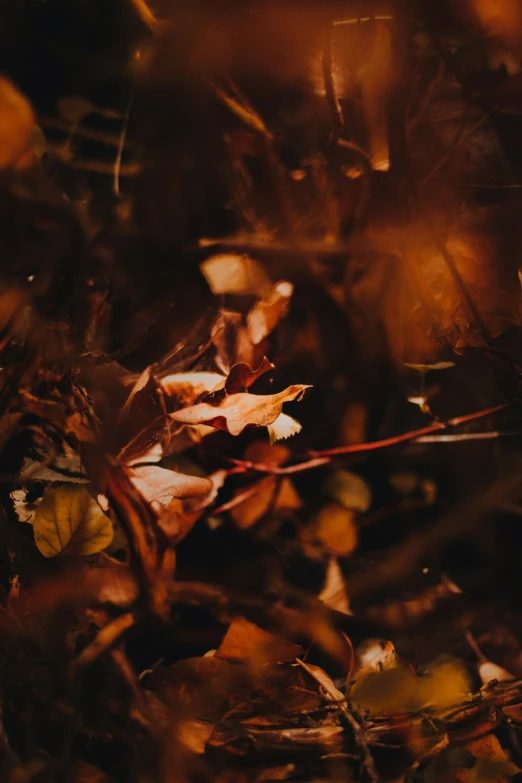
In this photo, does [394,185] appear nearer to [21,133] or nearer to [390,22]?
[390,22]

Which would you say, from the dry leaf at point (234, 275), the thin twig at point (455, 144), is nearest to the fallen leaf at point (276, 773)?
the dry leaf at point (234, 275)

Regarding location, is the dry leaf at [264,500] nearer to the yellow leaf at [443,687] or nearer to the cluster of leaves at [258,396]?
the cluster of leaves at [258,396]

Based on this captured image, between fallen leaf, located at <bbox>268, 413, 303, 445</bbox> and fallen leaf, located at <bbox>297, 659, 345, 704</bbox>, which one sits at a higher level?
fallen leaf, located at <bbox>268, 413, 303, 445</bbox>

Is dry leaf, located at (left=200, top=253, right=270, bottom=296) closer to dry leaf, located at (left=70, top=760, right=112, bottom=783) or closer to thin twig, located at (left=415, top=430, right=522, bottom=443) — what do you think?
thin twig, located at (left=415, top=430, right=522, bottom=443)

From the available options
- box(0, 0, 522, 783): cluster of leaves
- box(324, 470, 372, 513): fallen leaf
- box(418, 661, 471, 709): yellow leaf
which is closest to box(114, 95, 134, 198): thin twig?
box(0, 0, 522, 783): cluster of leaves

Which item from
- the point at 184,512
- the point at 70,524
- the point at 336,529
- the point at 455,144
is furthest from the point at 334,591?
the point at 455,144

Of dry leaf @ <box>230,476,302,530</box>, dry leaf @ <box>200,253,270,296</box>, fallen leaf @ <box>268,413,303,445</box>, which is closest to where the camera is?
fallen leaf @ <box>268,413,303,445</box>

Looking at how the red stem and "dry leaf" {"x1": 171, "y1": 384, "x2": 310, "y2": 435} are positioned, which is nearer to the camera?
"dry leaf" {"x1": 171, "y1": 384, "x2": 310, "y2": 435}
